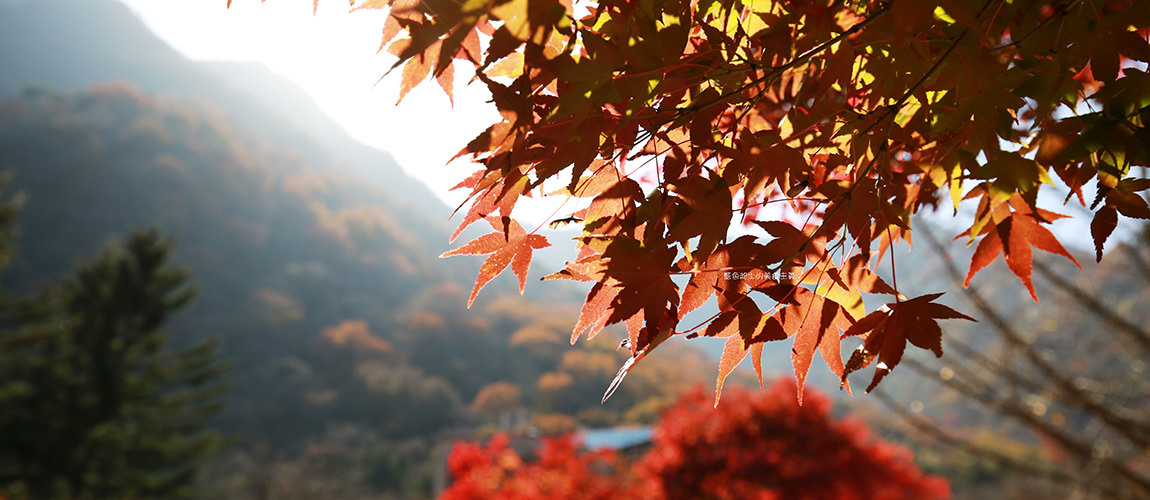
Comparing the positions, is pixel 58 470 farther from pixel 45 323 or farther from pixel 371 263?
pixel 371 263

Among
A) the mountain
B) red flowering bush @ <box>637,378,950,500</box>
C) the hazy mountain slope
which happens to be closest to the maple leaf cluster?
red flowering bush @ <box>637,378,950,500</box>

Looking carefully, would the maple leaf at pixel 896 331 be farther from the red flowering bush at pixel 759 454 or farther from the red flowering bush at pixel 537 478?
the red flowering bush at pixel 759 454

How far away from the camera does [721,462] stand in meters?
4.27

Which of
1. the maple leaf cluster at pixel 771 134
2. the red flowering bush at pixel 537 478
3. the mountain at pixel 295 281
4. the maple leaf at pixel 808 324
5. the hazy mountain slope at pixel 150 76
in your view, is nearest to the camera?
the maple leaf cluster at pixel 771 134

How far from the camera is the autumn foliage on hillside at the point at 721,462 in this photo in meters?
3.99

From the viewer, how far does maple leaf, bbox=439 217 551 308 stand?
584mm

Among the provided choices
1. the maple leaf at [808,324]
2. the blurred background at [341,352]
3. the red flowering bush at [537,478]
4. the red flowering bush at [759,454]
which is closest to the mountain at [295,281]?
the blurred background at [341,352]

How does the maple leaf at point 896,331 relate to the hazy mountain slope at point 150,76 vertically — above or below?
below

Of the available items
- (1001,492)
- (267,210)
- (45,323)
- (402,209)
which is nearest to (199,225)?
(267,210)

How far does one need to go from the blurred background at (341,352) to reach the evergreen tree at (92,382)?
0.14 ft

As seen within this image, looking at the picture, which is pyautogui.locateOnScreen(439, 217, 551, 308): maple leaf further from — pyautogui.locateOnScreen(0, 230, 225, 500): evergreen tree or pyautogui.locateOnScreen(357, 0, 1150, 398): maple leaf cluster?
pyautogui.locateOnScreen(0, 230, 225, 500): evergreen tree

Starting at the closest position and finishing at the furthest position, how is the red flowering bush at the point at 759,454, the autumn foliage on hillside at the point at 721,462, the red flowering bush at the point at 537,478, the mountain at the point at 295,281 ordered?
1. the red flowering bush at the point at 537,478
2. the autumn foliage on hillside at the point at 721,462
3. the red flowering bush at the point at 759,454
4. the mountain at the point at 295,281

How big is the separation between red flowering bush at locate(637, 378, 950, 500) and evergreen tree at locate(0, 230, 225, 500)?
31.4ft

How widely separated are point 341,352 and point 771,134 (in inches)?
961
